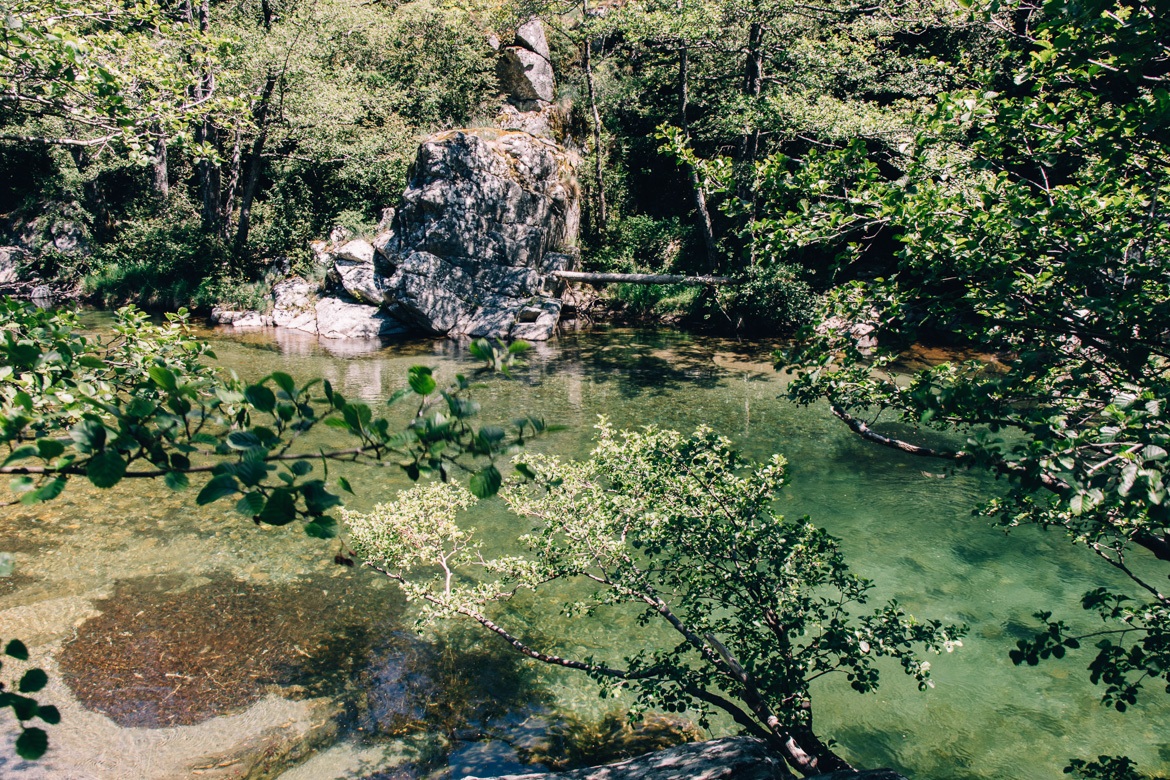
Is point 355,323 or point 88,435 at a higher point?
point 88,435

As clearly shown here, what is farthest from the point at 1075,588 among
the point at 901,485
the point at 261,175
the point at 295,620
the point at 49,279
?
the point at 49,279

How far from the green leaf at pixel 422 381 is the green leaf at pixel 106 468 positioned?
80 cm

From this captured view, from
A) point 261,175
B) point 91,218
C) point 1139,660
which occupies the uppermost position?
point 261,175

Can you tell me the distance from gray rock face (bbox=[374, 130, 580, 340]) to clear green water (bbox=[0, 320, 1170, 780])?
248 inches

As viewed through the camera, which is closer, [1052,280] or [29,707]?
[29,707]

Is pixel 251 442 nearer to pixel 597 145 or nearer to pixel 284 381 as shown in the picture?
pixel 284 381

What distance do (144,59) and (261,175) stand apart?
69.9 feet

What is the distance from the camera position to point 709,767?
4.01 m

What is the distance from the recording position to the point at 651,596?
16.2ft

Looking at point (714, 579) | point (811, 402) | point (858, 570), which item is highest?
point (811, 402)

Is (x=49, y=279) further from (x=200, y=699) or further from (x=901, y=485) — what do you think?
(x=901, y=485)

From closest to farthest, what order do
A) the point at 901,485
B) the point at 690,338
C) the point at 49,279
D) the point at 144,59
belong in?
the point at 144,59 < the point at 901,485 < the point at 690,338 < the point at 49,279

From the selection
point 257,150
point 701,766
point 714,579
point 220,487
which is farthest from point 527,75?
point 220,487

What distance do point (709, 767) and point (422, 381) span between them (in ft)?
11.0
